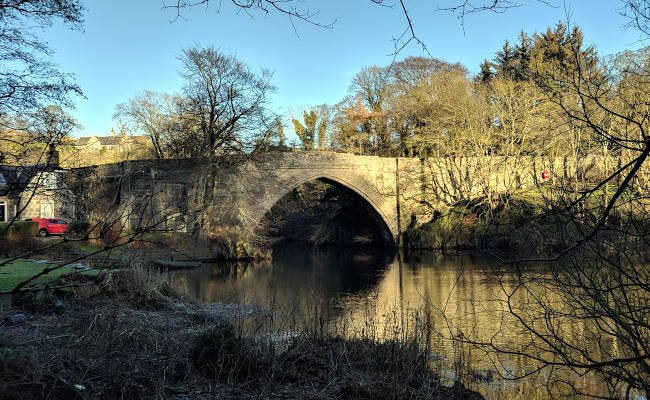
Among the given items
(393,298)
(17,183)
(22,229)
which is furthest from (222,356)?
(22,229)

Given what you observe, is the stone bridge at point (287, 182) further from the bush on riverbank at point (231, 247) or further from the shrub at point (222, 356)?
the shrub at point (222, 356)

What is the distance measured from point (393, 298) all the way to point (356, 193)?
1501cm

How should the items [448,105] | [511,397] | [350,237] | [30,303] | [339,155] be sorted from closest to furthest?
[511,397] < [30,303] < [448,105] < [339,155] < [350,237]

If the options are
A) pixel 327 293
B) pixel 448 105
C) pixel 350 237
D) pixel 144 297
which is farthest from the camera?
pixel 350 237

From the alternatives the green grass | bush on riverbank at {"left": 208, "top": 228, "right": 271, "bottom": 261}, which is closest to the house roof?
the green grass

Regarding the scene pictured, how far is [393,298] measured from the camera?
1088 centimetres

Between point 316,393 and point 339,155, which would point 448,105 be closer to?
point 339,155

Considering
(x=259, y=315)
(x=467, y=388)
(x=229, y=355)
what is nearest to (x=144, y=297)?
(x=259, y=315)

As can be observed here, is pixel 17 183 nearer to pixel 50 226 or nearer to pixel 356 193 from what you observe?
pixel 50 226

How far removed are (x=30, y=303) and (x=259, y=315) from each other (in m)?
3.33

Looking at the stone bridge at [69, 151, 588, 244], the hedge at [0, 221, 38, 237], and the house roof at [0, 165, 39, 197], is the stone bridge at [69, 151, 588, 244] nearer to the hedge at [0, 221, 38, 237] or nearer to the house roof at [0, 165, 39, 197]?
the hedge at [0, 221, 38, 237]

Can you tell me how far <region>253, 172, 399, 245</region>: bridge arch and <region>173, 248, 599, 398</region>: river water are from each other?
8.77ft

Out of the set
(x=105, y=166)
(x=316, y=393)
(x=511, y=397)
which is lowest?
(x=511, y=397)

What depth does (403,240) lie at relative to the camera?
1019 inches
